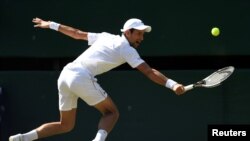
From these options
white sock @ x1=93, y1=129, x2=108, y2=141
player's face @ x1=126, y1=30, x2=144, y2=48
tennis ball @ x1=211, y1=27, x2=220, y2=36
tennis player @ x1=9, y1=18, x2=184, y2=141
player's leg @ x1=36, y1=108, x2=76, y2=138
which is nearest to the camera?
white sock @ x1=93, y1=129, x2=108, y2=141

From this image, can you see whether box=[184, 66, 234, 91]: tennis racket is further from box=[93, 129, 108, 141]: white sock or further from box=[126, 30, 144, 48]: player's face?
box=[93, 129, 108, 141]: white sock

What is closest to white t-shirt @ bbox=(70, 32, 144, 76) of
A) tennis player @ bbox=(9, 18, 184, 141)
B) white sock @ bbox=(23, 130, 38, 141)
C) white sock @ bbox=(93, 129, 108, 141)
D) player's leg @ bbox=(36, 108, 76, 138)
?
tennis player @ bbox=(9, 18, 184, 141)

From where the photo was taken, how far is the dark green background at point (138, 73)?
9844mm

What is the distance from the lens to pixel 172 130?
32.6ft

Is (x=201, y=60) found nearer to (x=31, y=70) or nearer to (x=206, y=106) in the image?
(x=206, y=106)

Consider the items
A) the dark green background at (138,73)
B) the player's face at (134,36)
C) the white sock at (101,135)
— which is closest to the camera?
the white sock at (101,135)

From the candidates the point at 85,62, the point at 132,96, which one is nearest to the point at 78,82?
the point at 85,62

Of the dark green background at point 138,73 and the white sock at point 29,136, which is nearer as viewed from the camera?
the white sock at point 29,136

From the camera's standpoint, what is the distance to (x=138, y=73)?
992 cm

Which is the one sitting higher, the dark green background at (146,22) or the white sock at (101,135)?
the dark green background at (146,22)

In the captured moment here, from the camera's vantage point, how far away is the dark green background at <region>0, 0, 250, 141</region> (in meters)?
9.84

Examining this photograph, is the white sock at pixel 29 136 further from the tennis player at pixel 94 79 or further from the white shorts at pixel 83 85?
the white shorts at pixel 83 85

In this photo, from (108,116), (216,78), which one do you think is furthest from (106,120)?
(216,78)

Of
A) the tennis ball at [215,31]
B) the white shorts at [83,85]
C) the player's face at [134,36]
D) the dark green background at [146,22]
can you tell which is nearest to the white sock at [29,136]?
the white shorts at [83,85]
